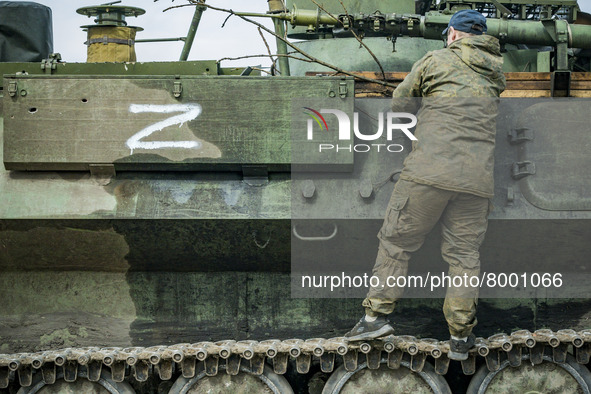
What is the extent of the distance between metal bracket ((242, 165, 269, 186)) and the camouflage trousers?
0.87 m

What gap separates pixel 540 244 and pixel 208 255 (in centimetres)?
224

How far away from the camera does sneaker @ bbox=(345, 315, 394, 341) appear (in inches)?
212

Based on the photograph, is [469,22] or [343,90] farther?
[343,90]

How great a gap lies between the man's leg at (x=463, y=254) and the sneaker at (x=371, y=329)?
0.38 m

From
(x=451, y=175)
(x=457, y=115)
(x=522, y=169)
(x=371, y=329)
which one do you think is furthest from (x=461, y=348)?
(x=457, y=115)

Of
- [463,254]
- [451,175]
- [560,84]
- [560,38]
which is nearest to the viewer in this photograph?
[451,175]

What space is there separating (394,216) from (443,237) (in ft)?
1.16

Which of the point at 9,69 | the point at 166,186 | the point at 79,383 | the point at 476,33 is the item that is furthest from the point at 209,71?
the point at 79,383

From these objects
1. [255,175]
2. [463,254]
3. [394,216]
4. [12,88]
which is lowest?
[463,254]

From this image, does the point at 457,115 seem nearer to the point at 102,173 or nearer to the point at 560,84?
the point at 560,84

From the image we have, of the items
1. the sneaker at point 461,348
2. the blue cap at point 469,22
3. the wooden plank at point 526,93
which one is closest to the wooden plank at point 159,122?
the blue cap at point 469,22

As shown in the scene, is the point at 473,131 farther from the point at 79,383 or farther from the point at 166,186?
the point at 79,383

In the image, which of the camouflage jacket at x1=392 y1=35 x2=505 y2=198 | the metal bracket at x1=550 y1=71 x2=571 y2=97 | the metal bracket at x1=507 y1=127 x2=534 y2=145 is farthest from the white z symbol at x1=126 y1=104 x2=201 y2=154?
the metal bracket at x1=550 y1=71 x2=571 y2=97

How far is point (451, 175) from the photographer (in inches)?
205
